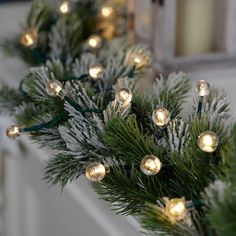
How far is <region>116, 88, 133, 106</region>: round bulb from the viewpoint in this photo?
520 millimetres

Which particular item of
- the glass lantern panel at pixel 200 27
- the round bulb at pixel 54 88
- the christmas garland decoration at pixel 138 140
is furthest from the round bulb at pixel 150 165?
the glass lantern panel at pixel 200 27

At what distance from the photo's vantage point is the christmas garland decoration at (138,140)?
16.1 inches

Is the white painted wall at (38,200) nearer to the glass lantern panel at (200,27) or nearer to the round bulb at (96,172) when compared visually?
the round bulb at (96,172)

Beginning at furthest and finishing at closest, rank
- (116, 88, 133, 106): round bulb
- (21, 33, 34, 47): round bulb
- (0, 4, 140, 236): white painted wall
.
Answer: (21, 33, 34, 47): round bulb
(0, 4, 140, 236): white painted wall
(116, 88, 133, 106): round bulb

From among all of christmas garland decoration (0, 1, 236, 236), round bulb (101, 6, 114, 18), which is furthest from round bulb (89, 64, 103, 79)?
round bulb (101, 6, 114, 18)

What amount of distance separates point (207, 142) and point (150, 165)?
42 millimetres

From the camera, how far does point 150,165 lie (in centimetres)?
46

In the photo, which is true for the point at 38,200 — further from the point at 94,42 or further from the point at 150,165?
the point at 150,165

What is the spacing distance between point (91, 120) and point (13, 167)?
0.37 metres

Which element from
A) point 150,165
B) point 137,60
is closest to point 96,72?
A: point 137,60

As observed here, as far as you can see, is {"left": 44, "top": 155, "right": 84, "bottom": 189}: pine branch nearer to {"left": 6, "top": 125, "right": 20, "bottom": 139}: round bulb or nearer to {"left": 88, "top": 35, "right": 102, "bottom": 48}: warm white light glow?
{"left": 6, "top": 125, "right": 20, "bottom": 139}: round bulb

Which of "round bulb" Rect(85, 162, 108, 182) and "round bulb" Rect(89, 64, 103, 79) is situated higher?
"round bulb" Rect(89, 64, 103, 79)

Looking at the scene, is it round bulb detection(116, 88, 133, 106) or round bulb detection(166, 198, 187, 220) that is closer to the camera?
round bulb detection(166, 198, 187, 220)

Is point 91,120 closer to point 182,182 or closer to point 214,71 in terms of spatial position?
point 182,182
